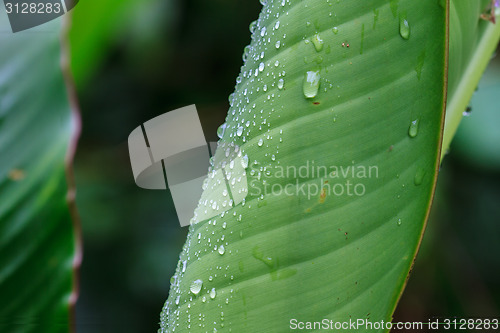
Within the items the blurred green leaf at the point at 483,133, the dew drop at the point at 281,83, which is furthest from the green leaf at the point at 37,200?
the blurred green leaf at the point at 483,133

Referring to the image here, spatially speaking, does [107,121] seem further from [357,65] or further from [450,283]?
[357,65]

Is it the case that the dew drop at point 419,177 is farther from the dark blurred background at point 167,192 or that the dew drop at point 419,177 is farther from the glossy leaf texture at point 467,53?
the dark blurred background at point 167,192

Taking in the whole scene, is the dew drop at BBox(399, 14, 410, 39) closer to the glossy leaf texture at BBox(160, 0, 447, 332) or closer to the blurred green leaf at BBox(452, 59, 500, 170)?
the glossy leaf texture at BBox(160, 0, 447, 332)

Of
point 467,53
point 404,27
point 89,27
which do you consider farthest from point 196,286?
point 89,27

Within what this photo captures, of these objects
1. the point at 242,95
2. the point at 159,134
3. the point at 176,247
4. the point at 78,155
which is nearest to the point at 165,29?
the point at 159,134

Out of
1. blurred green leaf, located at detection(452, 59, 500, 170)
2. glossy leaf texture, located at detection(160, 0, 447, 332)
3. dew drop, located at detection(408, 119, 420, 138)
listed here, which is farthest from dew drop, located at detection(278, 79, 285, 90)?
blurred green leaf, located at detection(452, 59, 500, 170)

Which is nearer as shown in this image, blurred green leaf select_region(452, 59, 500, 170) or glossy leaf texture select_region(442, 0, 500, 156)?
glossy leaf texture select_region(442, 0, 500, 156)

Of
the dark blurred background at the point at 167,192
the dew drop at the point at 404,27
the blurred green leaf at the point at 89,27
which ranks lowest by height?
the dark blurred background at the point at 167,192
